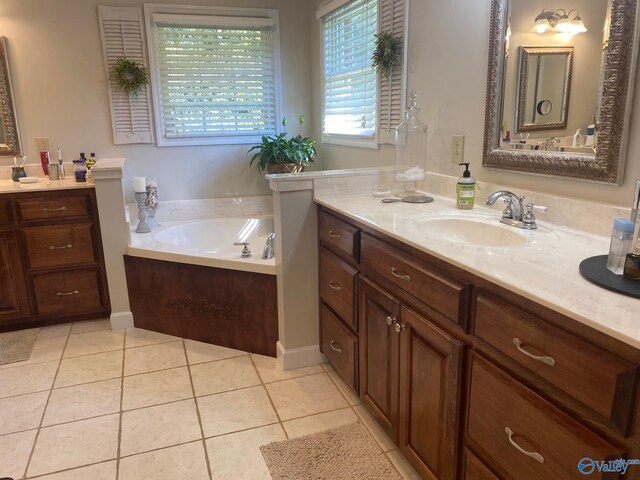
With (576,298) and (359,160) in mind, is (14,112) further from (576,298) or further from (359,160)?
(576,298)

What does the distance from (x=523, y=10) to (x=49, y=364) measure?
9.23 ft

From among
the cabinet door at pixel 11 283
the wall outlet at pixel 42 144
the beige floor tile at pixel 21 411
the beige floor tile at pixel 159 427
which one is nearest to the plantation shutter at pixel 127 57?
the wall outlet at pixel 42 144

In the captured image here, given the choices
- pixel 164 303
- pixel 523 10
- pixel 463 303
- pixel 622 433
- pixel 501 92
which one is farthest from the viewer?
pixel 164 303

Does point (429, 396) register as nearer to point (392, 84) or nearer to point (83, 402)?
point (83, 402)

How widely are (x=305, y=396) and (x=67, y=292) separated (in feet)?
5.84

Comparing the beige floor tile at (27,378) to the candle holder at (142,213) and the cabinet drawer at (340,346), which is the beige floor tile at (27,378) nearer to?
the candle holder at (142,213)

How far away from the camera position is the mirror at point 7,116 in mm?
3217

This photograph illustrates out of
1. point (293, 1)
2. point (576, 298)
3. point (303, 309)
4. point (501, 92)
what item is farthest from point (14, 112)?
point (576, 298)

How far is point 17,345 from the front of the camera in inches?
112

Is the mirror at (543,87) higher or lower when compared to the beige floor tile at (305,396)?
higher

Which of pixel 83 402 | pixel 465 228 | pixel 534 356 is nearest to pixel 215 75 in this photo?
pixel 83 402

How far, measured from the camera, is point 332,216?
85.8 inches

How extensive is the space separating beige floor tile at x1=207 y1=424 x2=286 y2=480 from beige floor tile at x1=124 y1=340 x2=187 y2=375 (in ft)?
2.45

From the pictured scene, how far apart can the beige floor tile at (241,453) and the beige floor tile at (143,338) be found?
3.52ft
